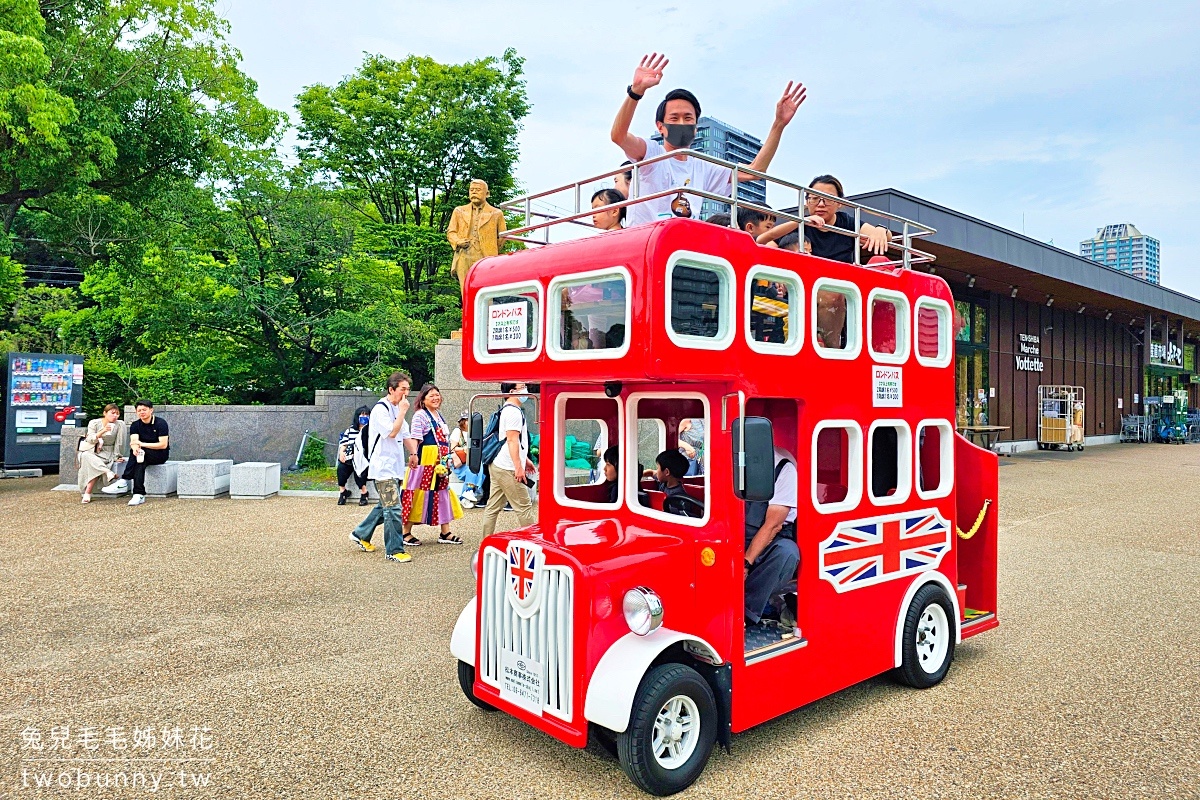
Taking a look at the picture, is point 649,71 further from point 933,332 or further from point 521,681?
point 521,681

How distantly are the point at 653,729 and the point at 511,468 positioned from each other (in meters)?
4.67

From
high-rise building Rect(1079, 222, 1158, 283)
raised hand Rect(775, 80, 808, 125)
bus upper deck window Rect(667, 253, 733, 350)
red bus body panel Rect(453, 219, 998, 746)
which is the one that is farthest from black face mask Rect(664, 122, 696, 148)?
high-rise building Rect(1079, 222, 1158, 283)

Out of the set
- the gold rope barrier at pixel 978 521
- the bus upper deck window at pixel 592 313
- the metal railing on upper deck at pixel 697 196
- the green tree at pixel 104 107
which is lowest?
the gold rope barrier at pixel 978 521

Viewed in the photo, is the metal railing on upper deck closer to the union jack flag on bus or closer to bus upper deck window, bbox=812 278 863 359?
bus upper deck window, bbox=812 278 863 359

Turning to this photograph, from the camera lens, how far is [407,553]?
885 cm

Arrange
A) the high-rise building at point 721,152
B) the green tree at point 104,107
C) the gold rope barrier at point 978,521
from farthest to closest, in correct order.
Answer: the green tree at point 104,107 → the gold rope barrier at point 978,521 → the high-rise building at point 721,152

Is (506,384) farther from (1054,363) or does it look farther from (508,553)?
(1054,363)

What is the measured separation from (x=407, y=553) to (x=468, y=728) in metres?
4.59

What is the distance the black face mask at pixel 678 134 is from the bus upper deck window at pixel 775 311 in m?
1.30

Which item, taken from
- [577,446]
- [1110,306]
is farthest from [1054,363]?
[577,446]

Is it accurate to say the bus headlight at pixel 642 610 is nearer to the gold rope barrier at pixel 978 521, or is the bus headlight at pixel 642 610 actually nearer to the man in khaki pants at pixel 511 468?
the gold rope barrier at pixel 978 521

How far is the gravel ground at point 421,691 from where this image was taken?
3.94 metres

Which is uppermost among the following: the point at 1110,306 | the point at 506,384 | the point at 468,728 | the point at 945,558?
the point at 1110,306

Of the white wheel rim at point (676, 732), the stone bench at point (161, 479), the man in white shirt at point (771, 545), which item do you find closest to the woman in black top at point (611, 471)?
the man in white shirt at point (771, 545)
